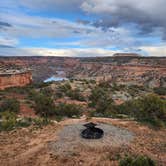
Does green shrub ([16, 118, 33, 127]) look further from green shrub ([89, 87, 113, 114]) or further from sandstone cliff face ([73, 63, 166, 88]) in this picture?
sandstone cliff face ([73, 63, 166, 88])

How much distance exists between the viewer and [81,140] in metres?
15.4

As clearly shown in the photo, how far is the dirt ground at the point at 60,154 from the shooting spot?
12.9 metres

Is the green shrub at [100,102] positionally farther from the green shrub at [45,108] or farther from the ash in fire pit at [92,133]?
the ash in fire pit at [92,133]

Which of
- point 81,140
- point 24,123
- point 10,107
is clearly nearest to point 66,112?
point 10,107

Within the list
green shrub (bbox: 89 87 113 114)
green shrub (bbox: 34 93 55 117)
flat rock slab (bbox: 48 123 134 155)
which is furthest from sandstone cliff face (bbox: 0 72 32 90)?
flat rock slab (bbox: 48 123 134 155)

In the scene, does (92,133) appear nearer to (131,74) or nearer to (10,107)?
(10,107)

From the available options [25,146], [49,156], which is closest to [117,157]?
[49,156]

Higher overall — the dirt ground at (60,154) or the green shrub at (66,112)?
the dirt ground at (60,154)

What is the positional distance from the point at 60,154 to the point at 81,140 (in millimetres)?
2051

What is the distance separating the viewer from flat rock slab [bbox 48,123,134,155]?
1436 centimetres

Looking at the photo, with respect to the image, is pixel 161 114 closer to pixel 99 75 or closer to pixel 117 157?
pixel 117 157

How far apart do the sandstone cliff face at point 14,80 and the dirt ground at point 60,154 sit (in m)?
47.0

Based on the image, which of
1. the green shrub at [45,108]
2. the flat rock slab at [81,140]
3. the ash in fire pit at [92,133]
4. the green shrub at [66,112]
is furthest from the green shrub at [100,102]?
the ash in fire pit at [92,133]

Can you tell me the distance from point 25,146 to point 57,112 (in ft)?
40.9
